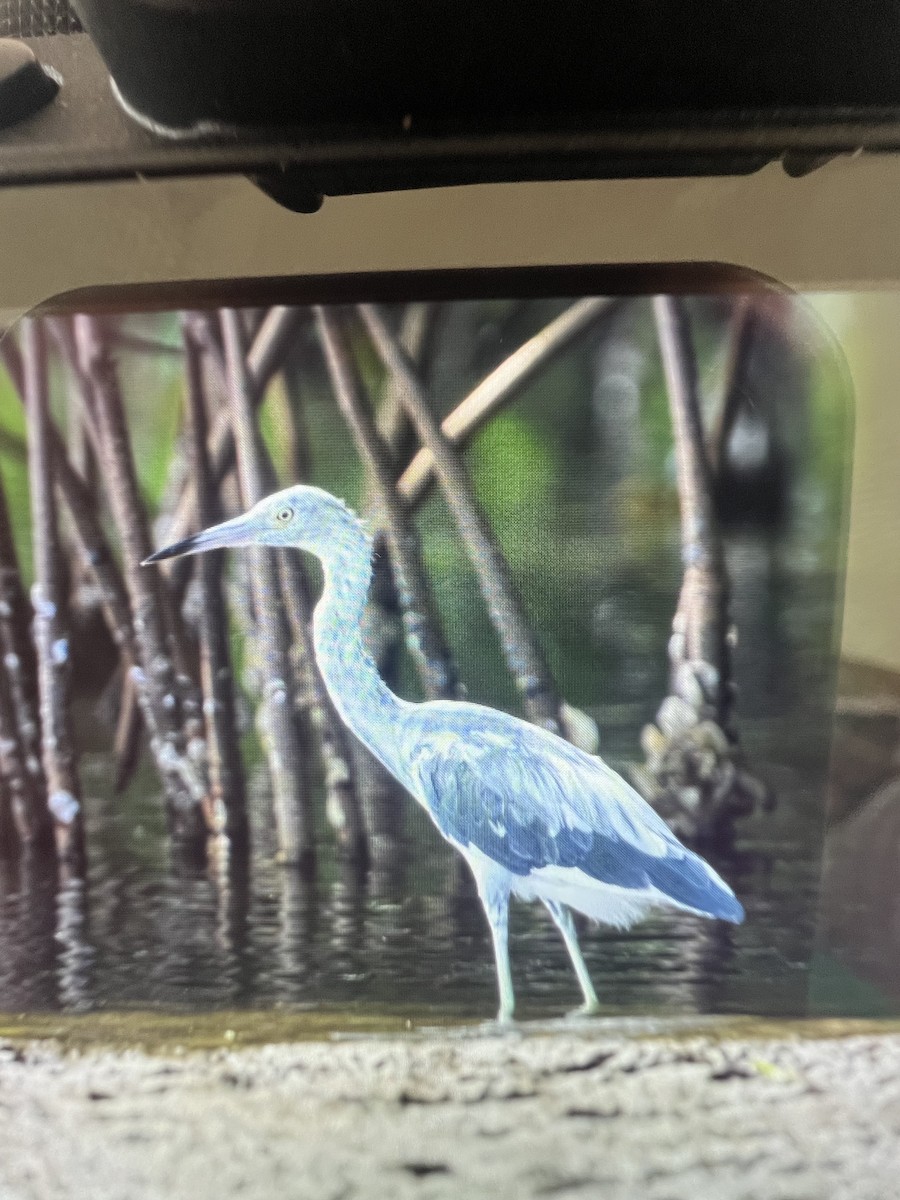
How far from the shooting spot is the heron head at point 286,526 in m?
0.63

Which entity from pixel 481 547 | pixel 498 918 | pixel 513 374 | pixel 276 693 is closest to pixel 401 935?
pixel 498 918

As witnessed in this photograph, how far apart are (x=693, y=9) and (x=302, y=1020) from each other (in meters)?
0.77

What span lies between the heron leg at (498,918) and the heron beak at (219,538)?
33cm

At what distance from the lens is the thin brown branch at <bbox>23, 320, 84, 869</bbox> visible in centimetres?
63

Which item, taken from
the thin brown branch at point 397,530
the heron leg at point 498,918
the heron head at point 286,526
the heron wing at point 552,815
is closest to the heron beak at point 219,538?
the heron head at point 286,526

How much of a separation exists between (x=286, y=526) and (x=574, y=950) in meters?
0.42

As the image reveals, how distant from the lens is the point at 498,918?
0.65 m

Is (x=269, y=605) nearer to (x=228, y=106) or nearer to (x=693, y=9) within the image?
(x=228, y=106)

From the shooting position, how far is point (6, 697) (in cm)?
65

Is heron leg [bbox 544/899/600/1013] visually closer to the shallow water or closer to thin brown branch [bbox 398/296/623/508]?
the shallow water

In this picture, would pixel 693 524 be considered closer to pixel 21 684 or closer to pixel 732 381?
pixel 732 381

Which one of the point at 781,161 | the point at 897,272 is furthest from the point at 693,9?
the point at 897,272

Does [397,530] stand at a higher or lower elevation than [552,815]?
higher

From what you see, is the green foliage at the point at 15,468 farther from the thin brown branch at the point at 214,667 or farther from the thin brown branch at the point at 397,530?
the thin brown branch at the point at 397,530
